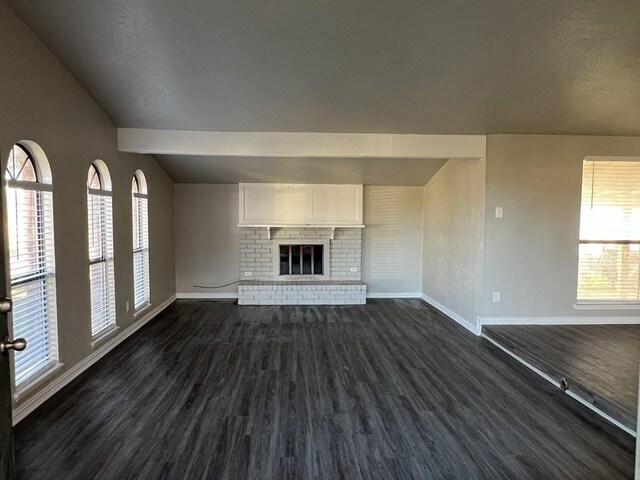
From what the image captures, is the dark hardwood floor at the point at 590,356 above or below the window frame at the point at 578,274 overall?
below

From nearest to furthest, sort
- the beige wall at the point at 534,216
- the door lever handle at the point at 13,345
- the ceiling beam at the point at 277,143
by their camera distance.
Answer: the door lever handle at the point at 13,345 < the ceiling beam at the point at 277,143 < the beige wall at the point at 534,216

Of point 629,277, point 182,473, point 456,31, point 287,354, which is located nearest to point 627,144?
point 629,277

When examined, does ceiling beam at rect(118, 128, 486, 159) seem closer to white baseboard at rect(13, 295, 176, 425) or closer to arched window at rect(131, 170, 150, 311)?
arched window at rect(131, 170, 150, 311)

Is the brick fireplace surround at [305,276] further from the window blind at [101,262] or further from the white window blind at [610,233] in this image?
the white window blind at [610,233]

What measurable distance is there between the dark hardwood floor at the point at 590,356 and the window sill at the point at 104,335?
4135mm

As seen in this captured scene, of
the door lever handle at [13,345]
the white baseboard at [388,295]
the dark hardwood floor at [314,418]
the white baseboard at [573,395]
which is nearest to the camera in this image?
the door lever handle at [13,345]

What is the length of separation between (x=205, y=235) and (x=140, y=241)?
5.12 feet

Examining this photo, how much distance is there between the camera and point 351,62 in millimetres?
3180

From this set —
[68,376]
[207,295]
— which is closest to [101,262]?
[68,376]

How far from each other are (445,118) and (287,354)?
9.76 ft

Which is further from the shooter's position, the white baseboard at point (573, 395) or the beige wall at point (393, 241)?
the beige wall at point (393, 241)

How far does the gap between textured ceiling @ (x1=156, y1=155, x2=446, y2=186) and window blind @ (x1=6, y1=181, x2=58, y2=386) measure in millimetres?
2586

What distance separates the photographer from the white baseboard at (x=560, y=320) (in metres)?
4.59

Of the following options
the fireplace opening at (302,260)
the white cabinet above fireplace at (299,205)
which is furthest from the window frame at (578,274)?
the fireplace opening at (302,260)
